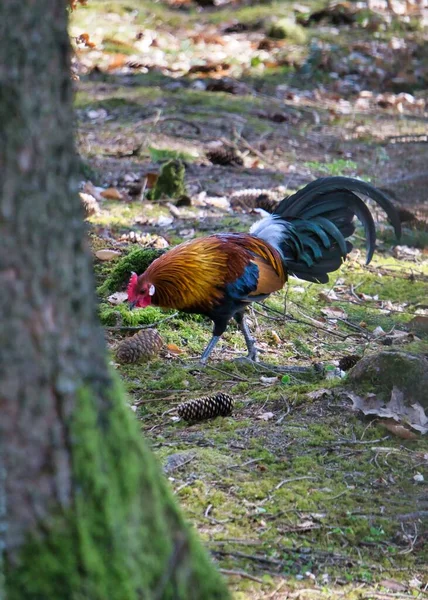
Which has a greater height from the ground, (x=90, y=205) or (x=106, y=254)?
(x=90, y=205)

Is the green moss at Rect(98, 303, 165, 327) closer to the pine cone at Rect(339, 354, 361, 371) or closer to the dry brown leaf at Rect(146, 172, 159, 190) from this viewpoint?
the pine cone at Rect(339, 354, 361, 371)

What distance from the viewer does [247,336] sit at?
559cm

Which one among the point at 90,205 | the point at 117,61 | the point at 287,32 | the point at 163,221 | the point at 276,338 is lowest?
the point at 276,338

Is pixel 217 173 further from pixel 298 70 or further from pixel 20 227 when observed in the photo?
pixel 20 227

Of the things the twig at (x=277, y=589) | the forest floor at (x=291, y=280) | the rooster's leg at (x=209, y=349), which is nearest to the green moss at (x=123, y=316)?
the forest floor at (x=291, y=280)

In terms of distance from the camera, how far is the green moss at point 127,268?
6.05 metres

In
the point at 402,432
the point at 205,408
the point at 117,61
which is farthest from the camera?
the point at 117,61

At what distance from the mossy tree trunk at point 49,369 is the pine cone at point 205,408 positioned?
2.37 m

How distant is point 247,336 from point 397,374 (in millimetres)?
1347

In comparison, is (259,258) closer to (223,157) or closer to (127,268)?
(127,268)

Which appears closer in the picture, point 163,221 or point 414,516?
point 414,516

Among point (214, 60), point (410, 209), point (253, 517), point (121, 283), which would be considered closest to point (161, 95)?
point (214, 60)

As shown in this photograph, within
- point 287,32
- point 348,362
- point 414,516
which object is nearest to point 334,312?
point 348,362

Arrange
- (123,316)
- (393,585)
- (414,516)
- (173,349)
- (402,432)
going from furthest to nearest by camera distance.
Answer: (123,316) → (173,349) → (402,432) → (414,516) → (393,585)
